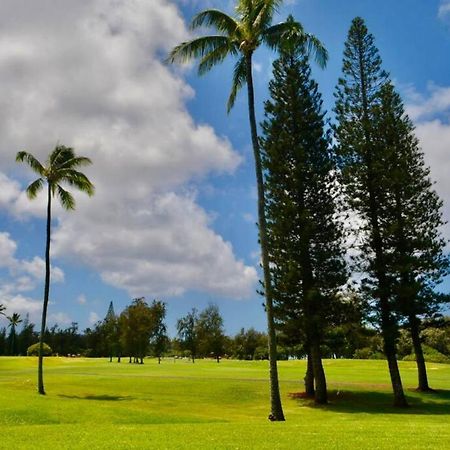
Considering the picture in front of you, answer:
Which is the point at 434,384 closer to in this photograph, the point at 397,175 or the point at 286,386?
the point at 286,386

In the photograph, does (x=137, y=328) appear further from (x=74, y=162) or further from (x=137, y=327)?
(x=74, y=162)

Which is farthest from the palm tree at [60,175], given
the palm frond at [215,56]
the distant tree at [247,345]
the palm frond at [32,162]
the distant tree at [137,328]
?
the distant tree at [247,345]

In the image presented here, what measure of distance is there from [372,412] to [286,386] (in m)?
9.93

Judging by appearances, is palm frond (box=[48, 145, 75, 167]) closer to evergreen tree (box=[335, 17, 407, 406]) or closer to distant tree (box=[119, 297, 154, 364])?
evergreen tree (box=[335, 17, 407, 406])

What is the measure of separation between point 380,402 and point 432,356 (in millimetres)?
50319

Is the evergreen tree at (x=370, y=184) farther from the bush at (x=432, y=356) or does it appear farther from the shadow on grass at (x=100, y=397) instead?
the bush at (x=432, y=356)

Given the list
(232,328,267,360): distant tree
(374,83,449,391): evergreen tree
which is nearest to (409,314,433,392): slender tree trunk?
(374,83,449,391): evergreen tree

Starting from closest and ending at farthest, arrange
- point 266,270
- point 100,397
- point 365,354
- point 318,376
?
point 266,270
point 100,397
point 318,376
point 365,354

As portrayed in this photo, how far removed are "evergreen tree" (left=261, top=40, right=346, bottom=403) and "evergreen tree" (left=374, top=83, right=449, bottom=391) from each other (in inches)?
148

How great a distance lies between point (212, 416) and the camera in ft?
73.5

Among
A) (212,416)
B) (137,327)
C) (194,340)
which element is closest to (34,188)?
(212,416)

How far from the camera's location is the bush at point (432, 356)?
7206cm

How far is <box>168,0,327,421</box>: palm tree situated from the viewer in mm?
20938

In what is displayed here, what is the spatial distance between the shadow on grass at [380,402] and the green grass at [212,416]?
55 mm
